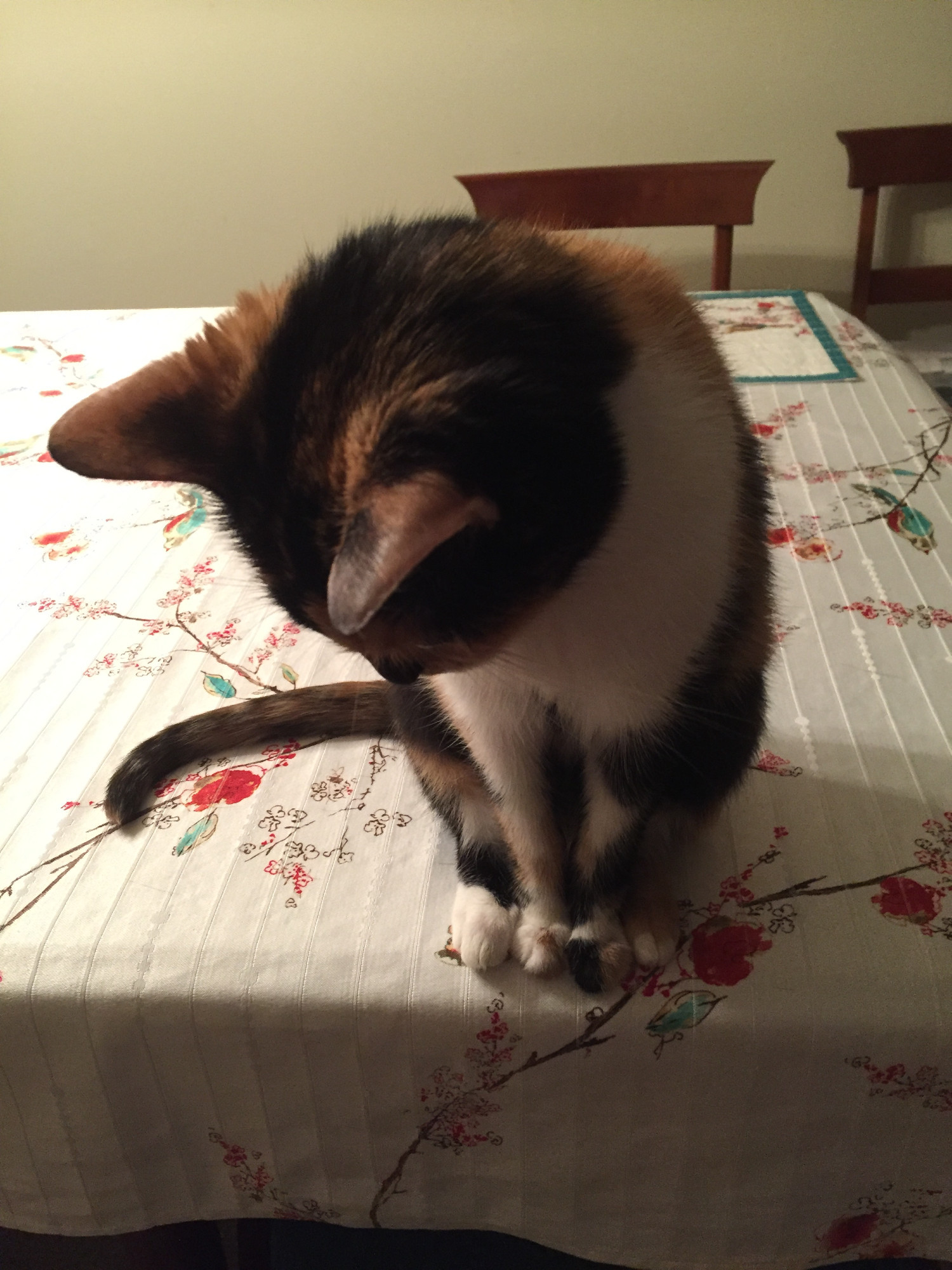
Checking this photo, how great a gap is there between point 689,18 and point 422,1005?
2.02m

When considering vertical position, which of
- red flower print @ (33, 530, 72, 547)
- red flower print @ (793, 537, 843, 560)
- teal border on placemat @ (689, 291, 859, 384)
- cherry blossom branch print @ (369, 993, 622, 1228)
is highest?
teal border on placemat @ (689, 291, 859, 384)

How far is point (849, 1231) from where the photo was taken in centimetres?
60

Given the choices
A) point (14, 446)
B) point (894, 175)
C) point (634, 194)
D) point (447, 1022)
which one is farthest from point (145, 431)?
point (894, 175)

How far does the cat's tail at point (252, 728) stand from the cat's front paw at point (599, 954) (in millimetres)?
263

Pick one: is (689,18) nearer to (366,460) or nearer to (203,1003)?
(366,460)

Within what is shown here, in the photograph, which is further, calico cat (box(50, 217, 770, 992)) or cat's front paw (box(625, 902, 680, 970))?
cat's front paw (box(625, 902, 680, 970))

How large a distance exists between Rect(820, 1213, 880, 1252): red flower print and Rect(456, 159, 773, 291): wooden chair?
1.48 m

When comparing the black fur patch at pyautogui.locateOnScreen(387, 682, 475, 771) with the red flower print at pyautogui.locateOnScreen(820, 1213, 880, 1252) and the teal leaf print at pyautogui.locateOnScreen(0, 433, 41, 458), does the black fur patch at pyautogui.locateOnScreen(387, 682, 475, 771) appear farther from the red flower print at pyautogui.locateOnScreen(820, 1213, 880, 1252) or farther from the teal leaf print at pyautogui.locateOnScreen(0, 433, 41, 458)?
the teal leaf print at pyautogui.locateOnScreen(0, 433, 41, 458)

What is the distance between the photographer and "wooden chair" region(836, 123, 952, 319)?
1728 mm

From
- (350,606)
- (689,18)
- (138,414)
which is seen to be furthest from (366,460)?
(689,18)

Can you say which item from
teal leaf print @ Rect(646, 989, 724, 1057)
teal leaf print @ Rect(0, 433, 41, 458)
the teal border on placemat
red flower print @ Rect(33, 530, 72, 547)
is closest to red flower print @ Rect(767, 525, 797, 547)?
the teal border on placemat

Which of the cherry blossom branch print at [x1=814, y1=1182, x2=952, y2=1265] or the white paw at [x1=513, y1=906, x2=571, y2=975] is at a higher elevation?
the white paw at [x1=513, y1=906, x2=571, y2=975]

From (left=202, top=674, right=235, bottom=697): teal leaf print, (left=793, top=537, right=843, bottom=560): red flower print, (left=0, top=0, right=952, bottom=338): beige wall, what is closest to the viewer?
(left=202, top=674, right=235, bottom=697): teal leaf print

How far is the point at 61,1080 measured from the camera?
592 millimetres
